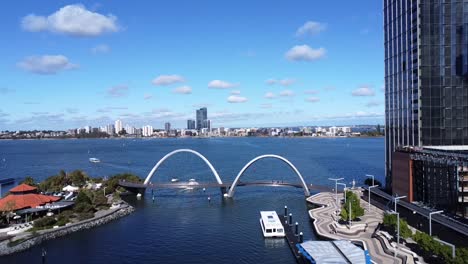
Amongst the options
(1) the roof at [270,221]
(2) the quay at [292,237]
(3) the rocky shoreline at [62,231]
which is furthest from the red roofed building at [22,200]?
(2) the quay at [292,237]

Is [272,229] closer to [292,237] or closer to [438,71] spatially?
[292,237]

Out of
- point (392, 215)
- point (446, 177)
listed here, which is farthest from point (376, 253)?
point (446, 177)

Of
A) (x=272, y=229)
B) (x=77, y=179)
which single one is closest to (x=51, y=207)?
(x=77, y=179)

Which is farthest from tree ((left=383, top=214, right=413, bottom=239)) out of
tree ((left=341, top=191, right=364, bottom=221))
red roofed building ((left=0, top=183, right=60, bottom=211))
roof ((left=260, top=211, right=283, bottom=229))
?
red roofed building ((left=0, top=183, right=60, bottom=211))

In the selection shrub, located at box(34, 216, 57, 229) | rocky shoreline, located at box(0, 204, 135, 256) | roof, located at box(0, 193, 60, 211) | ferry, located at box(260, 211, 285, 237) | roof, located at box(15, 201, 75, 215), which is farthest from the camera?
roof, located at box(15, 201, 75, 215)

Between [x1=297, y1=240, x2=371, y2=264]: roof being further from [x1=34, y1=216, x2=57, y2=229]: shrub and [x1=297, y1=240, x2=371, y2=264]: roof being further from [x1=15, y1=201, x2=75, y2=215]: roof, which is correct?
[x1=15, y1=201, x2=75, y2=215]: roof
